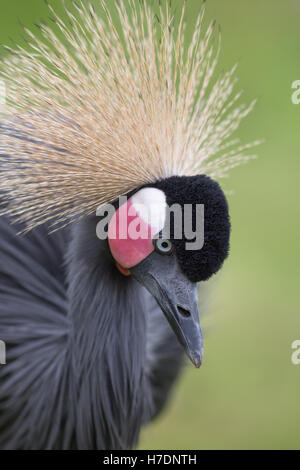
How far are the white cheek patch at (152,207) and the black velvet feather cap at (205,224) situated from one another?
0.05 ft

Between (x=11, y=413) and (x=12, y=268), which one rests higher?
(x=12, y=268)

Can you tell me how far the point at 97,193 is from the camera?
1070 millimetres

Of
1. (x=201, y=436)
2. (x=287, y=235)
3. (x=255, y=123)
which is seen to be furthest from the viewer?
(x=255, y=123)

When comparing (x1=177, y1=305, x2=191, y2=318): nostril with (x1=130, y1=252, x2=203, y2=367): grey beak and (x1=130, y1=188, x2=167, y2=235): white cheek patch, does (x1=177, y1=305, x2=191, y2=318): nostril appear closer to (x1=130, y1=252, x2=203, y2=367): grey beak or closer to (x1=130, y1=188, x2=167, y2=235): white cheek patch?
(x1=130, y1=252, x2=203, y2=367): grey beak

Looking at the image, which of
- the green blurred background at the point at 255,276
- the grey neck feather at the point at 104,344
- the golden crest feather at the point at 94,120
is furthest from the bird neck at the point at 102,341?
the green blurred background at the point at 255,276

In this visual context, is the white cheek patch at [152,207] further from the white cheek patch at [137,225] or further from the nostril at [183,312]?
the nostril at [183,312]

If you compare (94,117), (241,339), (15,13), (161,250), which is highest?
(15,13)

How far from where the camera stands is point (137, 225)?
1.03m

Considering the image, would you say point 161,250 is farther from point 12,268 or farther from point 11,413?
point 11,413

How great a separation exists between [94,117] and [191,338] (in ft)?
1.35

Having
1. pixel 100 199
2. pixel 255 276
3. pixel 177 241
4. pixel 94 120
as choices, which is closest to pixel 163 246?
pixel 177 241

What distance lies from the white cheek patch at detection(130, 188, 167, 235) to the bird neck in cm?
11

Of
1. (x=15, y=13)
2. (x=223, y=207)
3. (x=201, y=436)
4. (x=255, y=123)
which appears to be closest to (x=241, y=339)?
(x=201, y=436)

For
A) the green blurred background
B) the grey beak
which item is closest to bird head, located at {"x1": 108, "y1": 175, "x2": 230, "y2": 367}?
the grey beak
